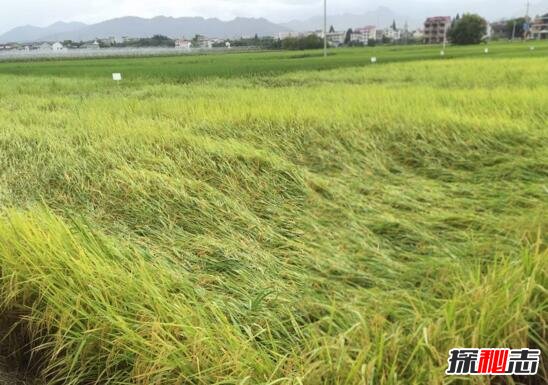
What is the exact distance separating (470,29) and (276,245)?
58.7 meters

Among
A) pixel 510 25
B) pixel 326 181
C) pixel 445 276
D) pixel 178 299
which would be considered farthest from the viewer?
pixel 510 25

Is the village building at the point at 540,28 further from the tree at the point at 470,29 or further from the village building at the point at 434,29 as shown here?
the tree at the point at 470,29

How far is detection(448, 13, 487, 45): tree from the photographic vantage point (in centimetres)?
5228

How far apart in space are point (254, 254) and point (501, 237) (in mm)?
1354

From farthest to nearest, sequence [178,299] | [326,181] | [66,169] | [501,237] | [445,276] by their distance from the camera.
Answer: [66,169], [326,181], [501,237], [445,276], [178,299]

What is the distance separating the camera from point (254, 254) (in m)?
2.41

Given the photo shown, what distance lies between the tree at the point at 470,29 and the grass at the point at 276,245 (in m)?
54.7

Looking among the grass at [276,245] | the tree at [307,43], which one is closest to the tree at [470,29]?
the tree at [307,43]

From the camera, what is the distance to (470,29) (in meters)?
52.3

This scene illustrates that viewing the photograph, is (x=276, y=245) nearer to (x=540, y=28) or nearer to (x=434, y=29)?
(x=434, y=29)

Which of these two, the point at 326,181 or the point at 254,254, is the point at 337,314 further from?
the point at 326,181

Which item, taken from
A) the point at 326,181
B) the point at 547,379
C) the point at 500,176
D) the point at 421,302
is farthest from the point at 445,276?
the point at 500,176

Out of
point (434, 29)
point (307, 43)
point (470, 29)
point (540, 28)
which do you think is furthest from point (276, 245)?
point (540, 28)

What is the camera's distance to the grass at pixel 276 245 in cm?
153
